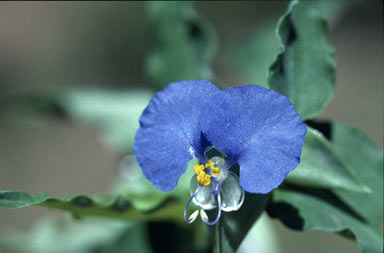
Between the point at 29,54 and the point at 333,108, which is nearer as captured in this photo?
the point at 333,108

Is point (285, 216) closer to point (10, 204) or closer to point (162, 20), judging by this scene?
point (10, 204)

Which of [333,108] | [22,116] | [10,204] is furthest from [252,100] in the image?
[333,108]

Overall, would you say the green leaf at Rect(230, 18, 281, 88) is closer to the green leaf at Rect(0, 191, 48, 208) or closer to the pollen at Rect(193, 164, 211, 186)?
the pollen at Rect(193, 164, 211, 186)

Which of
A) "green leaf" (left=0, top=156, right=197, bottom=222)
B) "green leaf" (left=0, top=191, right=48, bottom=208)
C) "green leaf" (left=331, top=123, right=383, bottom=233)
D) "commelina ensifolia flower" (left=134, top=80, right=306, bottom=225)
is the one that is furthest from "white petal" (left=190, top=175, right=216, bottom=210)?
"green leaf" (left=331, top=123, right=383, bottom=233)

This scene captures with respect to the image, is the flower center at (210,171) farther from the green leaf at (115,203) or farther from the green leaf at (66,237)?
the green leaf at (66,237)

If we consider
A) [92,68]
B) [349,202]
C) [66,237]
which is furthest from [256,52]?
[92,68]

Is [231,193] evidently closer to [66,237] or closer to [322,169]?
[322,169]

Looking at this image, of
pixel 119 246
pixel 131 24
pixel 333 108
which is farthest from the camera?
pixel 131 24
